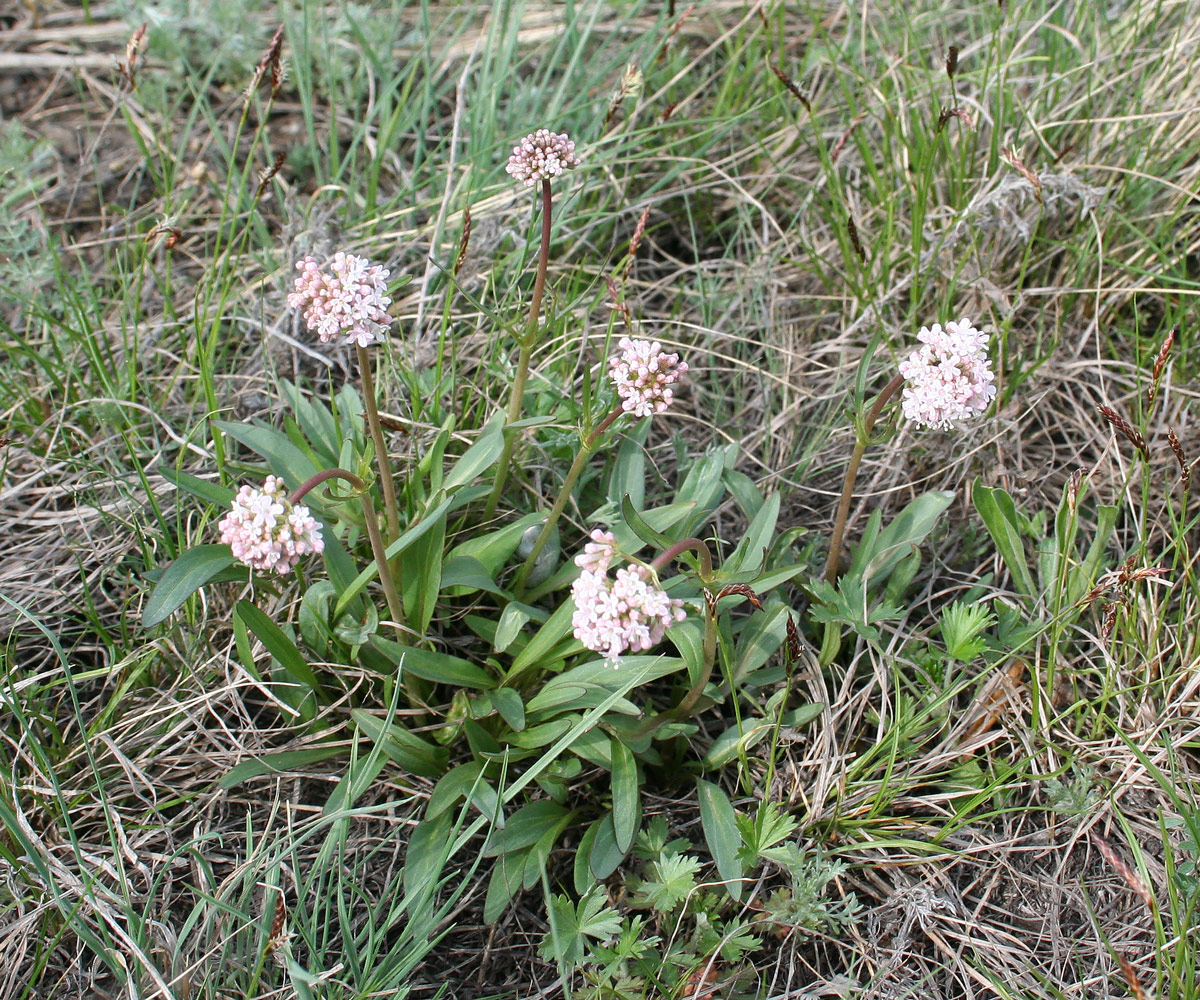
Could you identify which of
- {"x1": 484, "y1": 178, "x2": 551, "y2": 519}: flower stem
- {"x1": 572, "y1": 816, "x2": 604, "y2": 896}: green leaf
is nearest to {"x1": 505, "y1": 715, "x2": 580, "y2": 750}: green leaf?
{"x1": 572, "y1": 816, "x2": 604, "y2": 896}: green leaf

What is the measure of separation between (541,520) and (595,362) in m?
1.01

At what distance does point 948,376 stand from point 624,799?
1350 mm

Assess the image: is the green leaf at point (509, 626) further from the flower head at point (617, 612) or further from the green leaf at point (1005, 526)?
the green leaf at point (1005, 526)

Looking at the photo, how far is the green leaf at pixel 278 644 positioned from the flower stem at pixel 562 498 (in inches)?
25.3

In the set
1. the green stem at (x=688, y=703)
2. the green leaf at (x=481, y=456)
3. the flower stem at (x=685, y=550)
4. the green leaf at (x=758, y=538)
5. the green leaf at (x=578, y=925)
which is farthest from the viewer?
the green leaf at (x=481, y=456)

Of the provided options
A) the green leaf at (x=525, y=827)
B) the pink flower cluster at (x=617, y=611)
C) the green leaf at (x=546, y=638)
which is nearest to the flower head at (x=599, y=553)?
the pink flower cluster at (x=617, y=611)

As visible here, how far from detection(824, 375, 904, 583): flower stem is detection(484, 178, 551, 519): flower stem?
3.02 ft

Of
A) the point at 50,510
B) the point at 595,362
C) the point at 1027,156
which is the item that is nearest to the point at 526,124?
the point at 595,362

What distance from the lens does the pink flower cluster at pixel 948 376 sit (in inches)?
93.0

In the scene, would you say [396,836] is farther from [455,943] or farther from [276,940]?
[276,940]

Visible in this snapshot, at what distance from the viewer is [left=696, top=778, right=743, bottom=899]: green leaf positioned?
254 centimetres

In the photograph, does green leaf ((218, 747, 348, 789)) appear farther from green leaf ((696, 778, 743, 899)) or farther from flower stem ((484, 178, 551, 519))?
green leaf ((696, 778, 743, 899))

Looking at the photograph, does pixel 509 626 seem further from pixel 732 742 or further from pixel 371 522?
pixel 732 742

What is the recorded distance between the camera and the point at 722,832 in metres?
2.61
